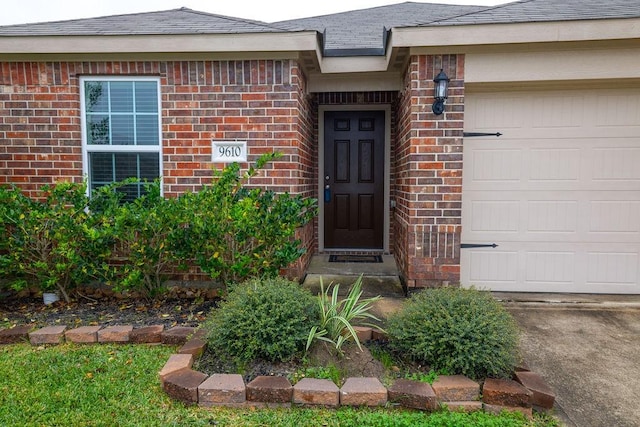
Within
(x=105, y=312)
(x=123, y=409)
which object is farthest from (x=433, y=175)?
(x=105, y=312)

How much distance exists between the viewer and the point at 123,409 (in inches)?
86.7

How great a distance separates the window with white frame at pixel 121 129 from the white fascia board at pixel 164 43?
0.33m

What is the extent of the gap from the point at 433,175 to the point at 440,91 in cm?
81

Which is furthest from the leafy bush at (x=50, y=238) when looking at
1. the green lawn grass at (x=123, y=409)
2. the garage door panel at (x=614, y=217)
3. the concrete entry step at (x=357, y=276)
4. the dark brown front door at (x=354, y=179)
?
the garage door panel at (x=614, y=217)

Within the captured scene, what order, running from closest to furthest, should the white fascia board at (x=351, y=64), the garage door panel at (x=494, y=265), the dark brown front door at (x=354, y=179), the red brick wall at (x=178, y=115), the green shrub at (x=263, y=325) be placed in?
the green shrub at (x=263, y=325), the red brick wall at (x=178, y=115), the garage door panel at (x=494, y=265), the white fascia board at (x=351, y=64), the dark brown front door at (x=354, y=179)

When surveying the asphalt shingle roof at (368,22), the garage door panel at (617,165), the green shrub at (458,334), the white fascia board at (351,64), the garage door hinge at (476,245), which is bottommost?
the green shrub at (458,334)

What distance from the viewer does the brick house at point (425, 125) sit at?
385 cm

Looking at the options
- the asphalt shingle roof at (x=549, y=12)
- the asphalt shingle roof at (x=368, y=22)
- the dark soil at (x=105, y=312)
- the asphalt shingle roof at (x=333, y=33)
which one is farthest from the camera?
the asphalt shingle roof at (x=368, y=22)

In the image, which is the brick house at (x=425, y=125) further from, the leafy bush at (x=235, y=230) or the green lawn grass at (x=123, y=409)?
the green lawn grass at (x=123, y=409)

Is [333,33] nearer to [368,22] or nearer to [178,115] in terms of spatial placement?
[368,22]

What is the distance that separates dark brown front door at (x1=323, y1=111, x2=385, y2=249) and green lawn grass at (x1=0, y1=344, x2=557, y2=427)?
144 inches

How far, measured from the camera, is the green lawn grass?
2094mm

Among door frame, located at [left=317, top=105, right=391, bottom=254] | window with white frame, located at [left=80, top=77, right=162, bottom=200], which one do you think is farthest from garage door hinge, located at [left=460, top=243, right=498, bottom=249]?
window with white frame, located at [left=80, top=77, right=162, bottom=200]

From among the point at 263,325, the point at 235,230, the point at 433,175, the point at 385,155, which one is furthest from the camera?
the point at 385,155
